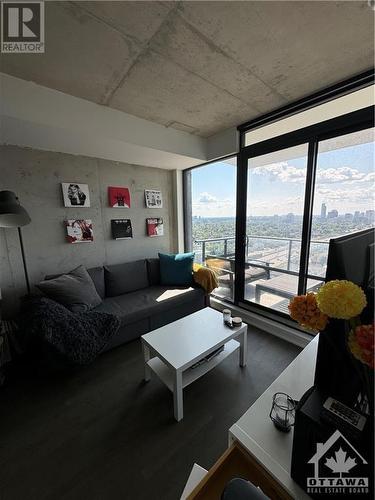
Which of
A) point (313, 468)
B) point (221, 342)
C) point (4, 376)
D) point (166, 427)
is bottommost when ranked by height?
point (166, 427)

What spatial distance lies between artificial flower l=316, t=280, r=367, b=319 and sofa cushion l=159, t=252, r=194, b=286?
2.42 meters

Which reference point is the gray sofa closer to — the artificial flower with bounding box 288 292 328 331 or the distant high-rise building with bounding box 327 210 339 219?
the distant high-rise building with bounding box 327 210 339 219

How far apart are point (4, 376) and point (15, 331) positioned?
14.4 inches

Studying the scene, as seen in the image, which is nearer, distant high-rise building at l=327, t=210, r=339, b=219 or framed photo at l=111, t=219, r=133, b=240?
distant high-rise building at l=327, t=210, r=339, b=219

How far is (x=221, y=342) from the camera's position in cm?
171

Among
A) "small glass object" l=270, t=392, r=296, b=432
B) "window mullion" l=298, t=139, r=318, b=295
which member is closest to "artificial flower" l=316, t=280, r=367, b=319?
"small glass object" l=270, t=392, r=296, b=432

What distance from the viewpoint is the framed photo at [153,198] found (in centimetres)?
332

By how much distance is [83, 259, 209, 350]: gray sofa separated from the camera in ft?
7.45

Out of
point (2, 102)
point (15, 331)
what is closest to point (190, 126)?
point (2, 102)

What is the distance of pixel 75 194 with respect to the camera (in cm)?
263

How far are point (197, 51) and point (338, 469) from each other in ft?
7.45

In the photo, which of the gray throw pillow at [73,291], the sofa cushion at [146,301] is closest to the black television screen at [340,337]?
the sofa cushion at [146,301]

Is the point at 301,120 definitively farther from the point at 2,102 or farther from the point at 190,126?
the point at 2,102

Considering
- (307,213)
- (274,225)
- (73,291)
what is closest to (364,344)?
(307,213)
